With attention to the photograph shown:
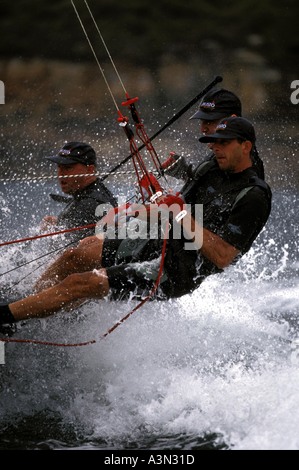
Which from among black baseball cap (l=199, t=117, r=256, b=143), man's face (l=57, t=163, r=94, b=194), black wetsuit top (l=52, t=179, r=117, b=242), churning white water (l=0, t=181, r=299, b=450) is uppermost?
black baseball cap (l=199, t=117, r=256, b=143)

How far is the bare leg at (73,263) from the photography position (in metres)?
5.79

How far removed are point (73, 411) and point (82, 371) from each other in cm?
49

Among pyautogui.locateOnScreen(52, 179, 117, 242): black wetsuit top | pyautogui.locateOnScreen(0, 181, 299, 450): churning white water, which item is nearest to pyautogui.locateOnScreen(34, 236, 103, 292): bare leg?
pyautogui.locateOnScreen(0, 181, 299, 450): churning white water

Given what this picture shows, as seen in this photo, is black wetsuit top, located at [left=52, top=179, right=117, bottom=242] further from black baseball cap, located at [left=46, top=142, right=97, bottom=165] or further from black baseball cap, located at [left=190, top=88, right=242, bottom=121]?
black baseball cap, located at [left=190, top=88, right=242, bottom=121]

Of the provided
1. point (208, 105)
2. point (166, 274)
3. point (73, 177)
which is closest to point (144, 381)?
point (166, 274)

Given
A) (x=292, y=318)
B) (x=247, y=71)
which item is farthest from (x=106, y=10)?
(x=292, y=318)

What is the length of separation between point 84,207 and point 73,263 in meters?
0.61

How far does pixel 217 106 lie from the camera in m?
6.03

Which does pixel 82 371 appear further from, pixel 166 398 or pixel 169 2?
pixel 169 2

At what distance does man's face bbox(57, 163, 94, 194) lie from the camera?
6445 millimetres

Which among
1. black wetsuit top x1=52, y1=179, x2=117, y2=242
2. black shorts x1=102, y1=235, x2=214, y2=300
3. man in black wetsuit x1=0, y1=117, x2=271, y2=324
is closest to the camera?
man in black wetsuit x1=0, y1=117, x2=271, y2=324

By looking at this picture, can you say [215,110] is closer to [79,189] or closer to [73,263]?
[79,189]

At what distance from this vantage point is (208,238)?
5.25m

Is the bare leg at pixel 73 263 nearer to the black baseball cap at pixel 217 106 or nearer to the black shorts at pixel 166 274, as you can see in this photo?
the black shorts at pixel 166 274
